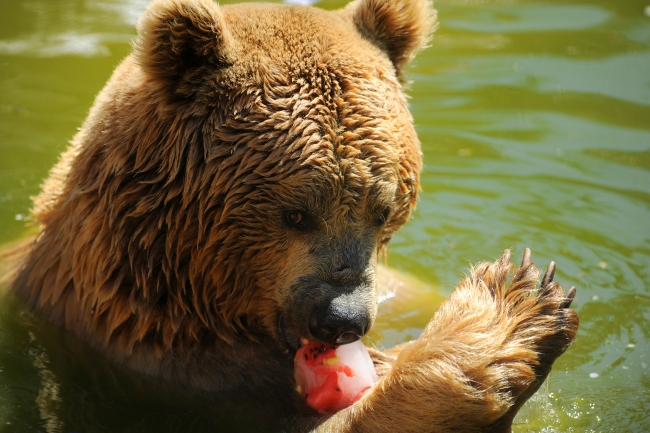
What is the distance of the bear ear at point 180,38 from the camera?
4.61 m

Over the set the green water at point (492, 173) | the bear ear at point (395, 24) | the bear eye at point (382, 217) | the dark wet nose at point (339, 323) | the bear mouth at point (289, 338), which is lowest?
the green water at point (492, 173)

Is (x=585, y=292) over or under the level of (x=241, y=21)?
under

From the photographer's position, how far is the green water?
17.5 feet

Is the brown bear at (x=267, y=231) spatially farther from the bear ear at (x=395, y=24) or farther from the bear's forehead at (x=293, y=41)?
the bear ear at (x=395, y=24)

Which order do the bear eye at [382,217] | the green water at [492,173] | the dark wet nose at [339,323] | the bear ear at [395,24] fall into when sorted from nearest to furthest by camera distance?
the dark wet nose at [339,323], the bear eye at [382,217], the green water at [492,173], the bear ear at [395,24]

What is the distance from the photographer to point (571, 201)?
8164 millimetres

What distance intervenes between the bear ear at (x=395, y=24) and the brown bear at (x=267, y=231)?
29 centimetres

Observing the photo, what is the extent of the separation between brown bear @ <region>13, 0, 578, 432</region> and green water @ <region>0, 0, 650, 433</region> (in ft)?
1.63

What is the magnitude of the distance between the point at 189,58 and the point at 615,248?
418cm

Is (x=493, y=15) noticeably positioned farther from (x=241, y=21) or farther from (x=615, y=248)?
(x=241, y=21)

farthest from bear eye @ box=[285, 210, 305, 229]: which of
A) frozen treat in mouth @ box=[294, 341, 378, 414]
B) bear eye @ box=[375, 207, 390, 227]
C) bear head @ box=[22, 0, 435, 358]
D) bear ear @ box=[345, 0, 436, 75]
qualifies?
bear ear @ box=[345, 0, 436, 75]

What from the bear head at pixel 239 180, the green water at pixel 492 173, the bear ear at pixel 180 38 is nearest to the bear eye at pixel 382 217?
the bear head at pixel 239 180

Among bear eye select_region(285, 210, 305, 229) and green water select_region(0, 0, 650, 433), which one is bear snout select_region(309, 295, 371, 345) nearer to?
bear eye select_region(285, 210, 305, 229)

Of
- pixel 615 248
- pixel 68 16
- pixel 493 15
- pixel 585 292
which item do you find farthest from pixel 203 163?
pixel 493 15
